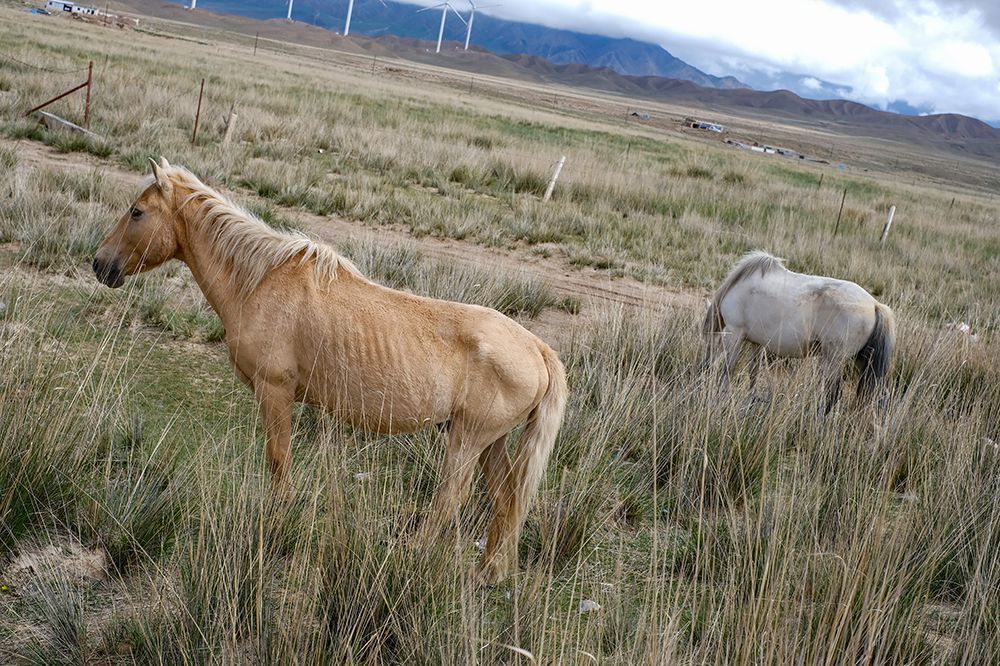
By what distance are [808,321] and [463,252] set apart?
6.40 m

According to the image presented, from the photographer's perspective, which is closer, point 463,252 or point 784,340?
point 784,340

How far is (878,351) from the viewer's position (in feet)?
21.2

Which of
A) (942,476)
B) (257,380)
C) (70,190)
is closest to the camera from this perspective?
(257,380)

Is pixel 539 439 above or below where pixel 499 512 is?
above

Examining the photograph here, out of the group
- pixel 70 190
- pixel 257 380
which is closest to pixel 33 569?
pixel 257 380

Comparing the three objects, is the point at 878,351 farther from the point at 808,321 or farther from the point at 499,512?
the point at 499,512

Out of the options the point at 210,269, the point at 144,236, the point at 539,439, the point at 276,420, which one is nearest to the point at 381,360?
the point at 276,420

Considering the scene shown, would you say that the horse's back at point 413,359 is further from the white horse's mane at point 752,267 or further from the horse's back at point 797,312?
the white horse's mane at point 752,267

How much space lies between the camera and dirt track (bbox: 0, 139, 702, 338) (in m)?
10.9

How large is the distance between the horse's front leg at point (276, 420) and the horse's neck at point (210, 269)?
421 millimetres

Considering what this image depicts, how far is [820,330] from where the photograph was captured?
653 cm

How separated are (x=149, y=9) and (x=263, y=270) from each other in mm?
179703

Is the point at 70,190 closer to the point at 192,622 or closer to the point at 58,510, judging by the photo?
the point at 58,510

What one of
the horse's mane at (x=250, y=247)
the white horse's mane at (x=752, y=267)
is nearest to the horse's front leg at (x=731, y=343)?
the white horse's mane at (x=752, y=267)
